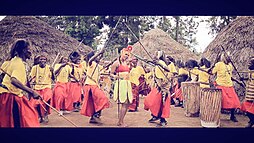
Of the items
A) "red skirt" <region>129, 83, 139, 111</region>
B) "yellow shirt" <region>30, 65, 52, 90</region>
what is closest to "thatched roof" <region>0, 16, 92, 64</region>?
"yellow shirt" <region>30, 65, 52, 90</region>

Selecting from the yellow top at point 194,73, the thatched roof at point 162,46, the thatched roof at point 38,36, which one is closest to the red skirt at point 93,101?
the thatched roof at point 38,36

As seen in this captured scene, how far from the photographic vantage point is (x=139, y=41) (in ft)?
18.6

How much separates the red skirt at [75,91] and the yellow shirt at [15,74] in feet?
2.52

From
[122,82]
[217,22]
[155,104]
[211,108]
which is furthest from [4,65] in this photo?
[217,22]

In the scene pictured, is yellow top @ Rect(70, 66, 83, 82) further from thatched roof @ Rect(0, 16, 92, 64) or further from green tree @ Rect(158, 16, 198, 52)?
green tree @ Rect(158, 16, 198, 52)

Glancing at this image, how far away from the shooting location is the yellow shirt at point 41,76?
17.8 ft

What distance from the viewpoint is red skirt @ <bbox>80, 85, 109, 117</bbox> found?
5.53m

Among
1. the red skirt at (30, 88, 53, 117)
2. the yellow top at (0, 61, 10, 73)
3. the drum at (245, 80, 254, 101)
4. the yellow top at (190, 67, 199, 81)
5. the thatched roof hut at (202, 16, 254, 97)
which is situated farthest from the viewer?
the yellow top at (190, 67, 199, 81)

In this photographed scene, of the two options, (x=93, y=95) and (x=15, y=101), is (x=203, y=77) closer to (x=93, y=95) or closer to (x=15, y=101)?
(x=93, y=95)

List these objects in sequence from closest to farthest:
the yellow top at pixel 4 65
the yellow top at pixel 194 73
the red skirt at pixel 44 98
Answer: the yellow top at pixel 4 65
the red skirt at pixel 44 98
the yellow top at pixel 194 73

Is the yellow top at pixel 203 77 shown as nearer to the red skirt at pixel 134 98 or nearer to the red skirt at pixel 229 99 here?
the red skirt at pixel 229 99

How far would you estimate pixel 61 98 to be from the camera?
18.4 ft
